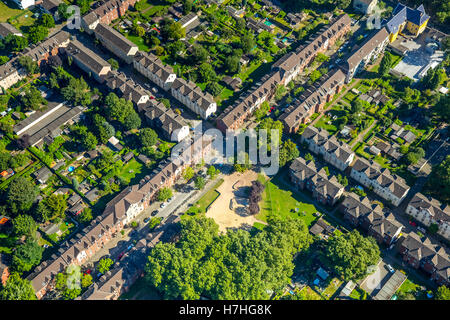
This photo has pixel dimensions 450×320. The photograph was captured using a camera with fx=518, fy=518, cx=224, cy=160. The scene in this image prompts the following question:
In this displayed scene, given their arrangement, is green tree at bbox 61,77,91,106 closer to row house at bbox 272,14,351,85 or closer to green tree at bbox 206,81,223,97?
green tree at bbox 206,81,223,97

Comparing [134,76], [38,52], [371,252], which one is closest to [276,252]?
[371,252]

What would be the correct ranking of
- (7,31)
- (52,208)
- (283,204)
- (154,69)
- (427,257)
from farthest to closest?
(7,31), (154,69), (283,204), (52,208), (427,257)

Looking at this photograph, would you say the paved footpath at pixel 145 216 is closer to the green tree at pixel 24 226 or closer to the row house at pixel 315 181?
the green tree at pixel 24 226

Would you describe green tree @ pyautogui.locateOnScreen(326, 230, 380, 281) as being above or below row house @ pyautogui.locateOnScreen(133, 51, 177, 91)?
below

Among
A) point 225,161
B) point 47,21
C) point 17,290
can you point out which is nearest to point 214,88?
point 225,161

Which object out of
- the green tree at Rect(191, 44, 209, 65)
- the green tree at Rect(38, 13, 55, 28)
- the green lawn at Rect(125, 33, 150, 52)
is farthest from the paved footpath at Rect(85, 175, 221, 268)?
the green tree at Rect(38, 13, 55, 28)

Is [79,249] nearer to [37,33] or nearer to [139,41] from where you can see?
[139,41]

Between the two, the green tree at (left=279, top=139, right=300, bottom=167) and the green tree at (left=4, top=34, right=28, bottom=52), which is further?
the green tree at (left=4, top=34, right=28, bottom=52)

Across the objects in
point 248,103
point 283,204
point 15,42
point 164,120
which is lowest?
point 283,204
